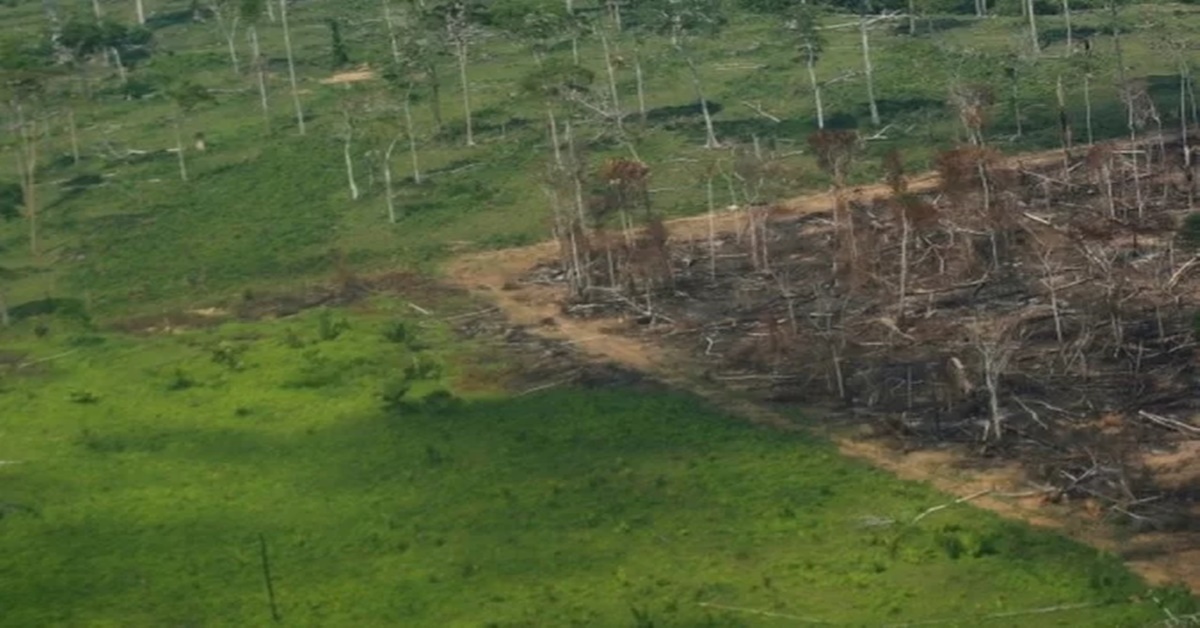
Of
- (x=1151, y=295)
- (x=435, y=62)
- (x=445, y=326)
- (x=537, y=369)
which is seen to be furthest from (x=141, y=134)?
(x=1151, y=295)

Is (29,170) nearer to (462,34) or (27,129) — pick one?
(27,129)

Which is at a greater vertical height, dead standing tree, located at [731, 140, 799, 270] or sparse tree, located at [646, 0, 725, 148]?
sparse tree, located at [646, 0, 725, 148]

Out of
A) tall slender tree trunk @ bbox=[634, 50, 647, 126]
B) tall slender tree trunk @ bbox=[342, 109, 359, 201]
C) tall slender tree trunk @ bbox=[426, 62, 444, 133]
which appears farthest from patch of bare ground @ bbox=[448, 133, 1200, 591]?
tall slender tree trunk @ bbox=[426, 62, 444, 133]

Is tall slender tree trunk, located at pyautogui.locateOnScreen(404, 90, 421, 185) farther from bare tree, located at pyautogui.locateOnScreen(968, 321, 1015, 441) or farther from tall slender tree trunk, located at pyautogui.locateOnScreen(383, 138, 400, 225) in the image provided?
bare tree, located at pyautogui.locateOnScreen(968, 321, 1015, 441)

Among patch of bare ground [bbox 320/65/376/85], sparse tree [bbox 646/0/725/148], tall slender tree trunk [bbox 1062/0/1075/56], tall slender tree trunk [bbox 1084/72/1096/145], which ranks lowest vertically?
tall slender tree trunk [bbox 1084/72/1096/145]

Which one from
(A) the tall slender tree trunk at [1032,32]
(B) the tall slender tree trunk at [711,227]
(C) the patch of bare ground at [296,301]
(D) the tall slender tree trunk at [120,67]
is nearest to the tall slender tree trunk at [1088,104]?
(A) the tall slender tree trunk at [1032,32]

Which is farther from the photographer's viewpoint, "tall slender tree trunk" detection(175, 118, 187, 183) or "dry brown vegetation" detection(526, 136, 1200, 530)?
"tall slender tree trunk" detection(175, 118, 187, 183)

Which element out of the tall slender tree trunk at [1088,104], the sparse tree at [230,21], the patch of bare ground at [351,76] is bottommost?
the tall slender tree trunk at [1088,104]

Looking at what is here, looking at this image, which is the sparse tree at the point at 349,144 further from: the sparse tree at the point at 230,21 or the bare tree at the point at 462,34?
the sparse tree at the point at 230,21
